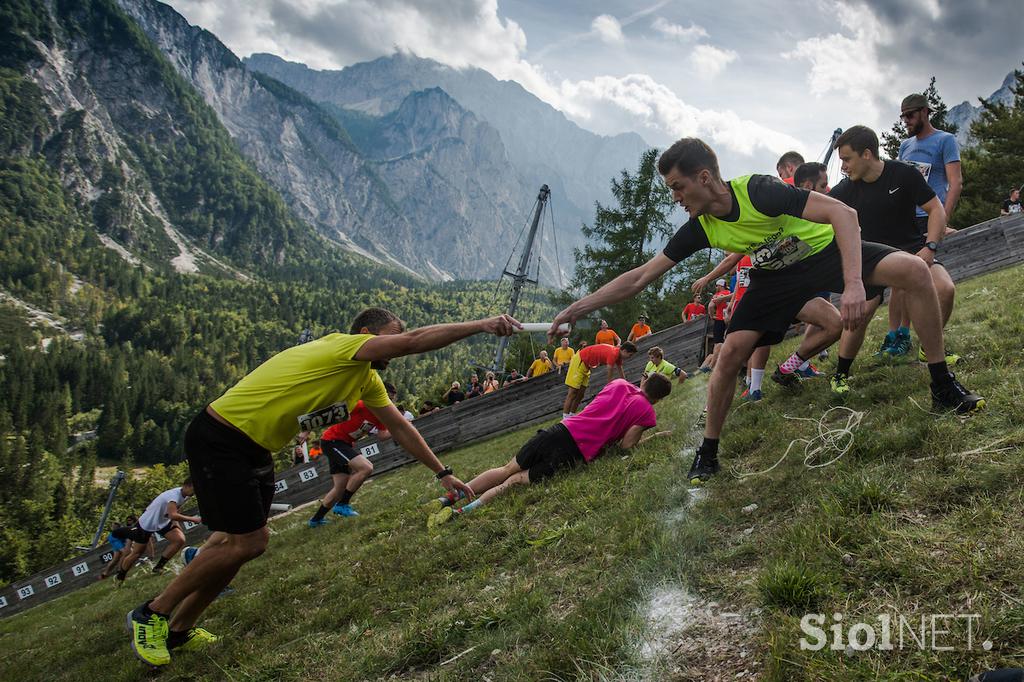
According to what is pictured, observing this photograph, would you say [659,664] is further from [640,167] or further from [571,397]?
[640,167]

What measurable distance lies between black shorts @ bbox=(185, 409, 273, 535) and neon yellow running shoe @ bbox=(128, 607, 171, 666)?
0.94m

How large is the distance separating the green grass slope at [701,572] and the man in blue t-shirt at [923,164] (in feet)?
1.64

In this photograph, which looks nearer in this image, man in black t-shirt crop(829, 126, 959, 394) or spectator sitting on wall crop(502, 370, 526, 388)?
man in black t-shirt crop(829, 126, 959, 394)

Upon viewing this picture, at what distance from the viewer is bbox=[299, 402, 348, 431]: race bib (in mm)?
4270

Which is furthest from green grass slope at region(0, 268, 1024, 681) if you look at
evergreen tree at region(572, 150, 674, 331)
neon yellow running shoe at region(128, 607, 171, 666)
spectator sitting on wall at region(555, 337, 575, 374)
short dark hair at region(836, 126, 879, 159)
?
evergreen tree at region(572, 150, 674, 331)

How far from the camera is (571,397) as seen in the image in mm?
11766

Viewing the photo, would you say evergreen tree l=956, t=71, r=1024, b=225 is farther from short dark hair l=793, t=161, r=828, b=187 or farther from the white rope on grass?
the white rope on grass

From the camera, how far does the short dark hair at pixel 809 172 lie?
22.3 feet

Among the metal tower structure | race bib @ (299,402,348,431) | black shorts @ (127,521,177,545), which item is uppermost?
the metal tower structure

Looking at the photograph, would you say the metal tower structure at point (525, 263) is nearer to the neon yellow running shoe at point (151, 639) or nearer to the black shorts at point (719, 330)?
the black shorts at point (719, 330)

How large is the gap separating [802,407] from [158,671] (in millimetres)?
5718

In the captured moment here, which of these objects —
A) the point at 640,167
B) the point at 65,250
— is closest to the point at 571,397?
the point at 640,167

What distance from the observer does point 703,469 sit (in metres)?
4.46

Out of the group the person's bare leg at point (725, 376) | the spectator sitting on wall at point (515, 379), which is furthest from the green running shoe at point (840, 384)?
the spectator sitting on wall at point (515, 379)
